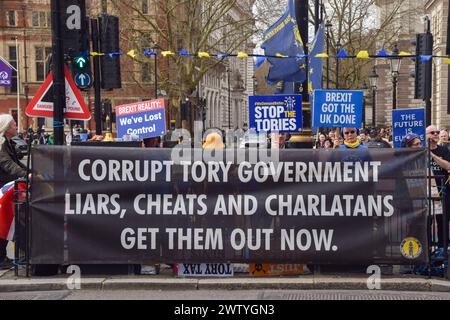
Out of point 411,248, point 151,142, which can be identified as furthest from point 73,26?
point 411,248

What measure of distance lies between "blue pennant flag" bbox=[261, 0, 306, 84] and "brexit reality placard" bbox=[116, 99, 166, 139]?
2167 mm

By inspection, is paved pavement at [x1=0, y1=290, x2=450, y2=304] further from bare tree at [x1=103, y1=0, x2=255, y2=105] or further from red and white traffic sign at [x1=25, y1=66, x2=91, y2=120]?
bare tree at [x1=103, y1=0, x2=255, y2=105]

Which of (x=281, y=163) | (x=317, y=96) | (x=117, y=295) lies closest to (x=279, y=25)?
(x=317, y=96)

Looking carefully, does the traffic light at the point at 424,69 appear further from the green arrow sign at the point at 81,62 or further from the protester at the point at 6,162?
the protester at the point at 6,162

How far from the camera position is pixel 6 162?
868 cm

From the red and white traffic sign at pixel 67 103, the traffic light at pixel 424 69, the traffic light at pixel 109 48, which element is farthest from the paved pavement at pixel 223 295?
the traffic light at pixel 424 69

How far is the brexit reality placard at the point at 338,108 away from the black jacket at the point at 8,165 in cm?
464

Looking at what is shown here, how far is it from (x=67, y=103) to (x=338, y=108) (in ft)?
13.8

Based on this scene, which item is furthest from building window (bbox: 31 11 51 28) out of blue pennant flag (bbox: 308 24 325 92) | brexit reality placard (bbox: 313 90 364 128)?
brexit reality placard (bbox: 313 90 364 128)

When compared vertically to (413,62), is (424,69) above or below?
below

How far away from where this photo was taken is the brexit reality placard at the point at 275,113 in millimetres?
10922

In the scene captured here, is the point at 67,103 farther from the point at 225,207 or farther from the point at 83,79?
the point at 225,207

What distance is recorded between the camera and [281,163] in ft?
25.7
